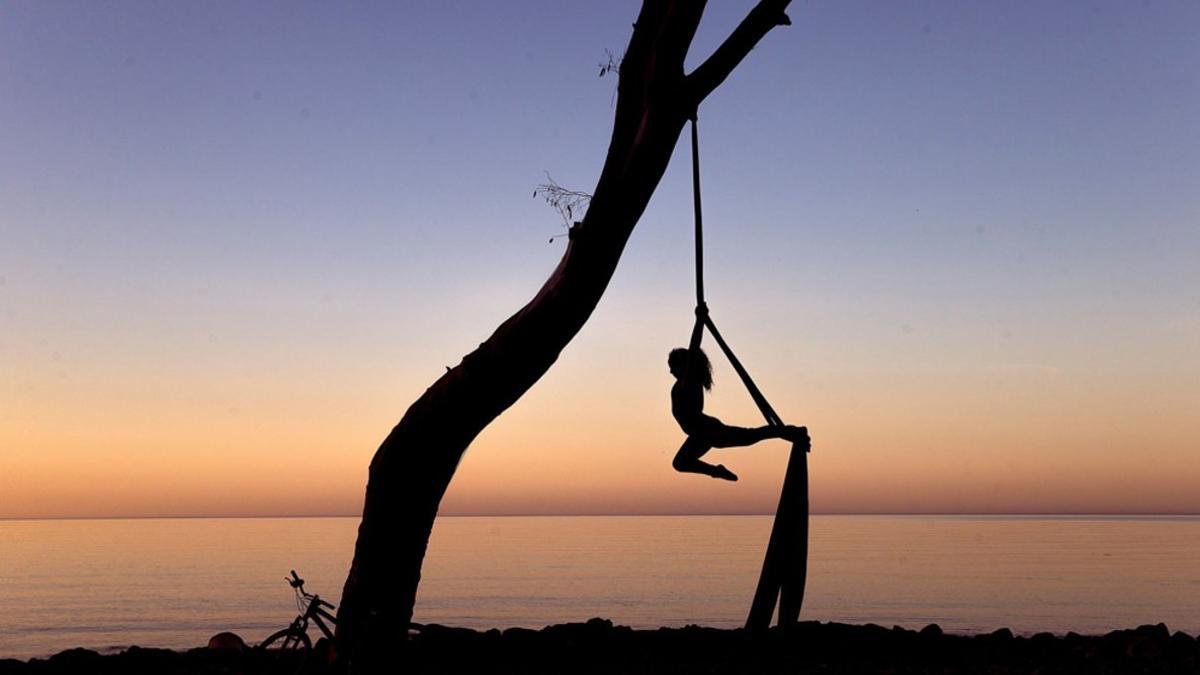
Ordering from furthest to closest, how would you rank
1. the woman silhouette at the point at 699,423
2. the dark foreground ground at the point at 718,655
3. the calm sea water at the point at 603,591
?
the calm sea water at the point at 603,591 < the dark foreground ground at the point at 718,655 < the woman silhouette at the point at 699,423

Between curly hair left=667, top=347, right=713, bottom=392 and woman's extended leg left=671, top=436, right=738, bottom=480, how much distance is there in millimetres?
424

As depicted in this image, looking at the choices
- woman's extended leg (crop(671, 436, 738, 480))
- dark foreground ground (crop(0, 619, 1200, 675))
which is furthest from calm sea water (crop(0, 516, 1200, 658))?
woman's extended leg (crop(671, 436, 738, 480))

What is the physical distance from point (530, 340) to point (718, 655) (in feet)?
18.9

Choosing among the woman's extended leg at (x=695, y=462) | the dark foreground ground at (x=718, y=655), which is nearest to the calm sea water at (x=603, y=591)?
the dark foreground ground at (x=718, y=655)

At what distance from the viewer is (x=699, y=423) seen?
862 centimetres

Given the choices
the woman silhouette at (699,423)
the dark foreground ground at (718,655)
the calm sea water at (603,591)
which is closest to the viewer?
the woman silhouette at (699,423)

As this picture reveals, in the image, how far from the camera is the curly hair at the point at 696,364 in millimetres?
8664

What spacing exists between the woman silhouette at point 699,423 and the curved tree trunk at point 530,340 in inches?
35.5

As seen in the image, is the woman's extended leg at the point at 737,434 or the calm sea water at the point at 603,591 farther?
the calm sea water at the point at 603,591

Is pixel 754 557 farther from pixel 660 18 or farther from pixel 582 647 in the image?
pixel 660 18

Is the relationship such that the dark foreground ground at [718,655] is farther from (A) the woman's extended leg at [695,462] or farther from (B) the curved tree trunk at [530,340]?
(A) the woman's extended leg at [695,462]

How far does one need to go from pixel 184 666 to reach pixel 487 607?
30301mm

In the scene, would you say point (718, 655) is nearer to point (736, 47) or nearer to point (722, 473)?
point (722, 473)

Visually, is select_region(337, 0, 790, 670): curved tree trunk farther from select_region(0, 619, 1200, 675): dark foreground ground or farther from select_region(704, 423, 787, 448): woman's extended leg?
select_region(0, 619, 1200, 675): dark foreground ground
